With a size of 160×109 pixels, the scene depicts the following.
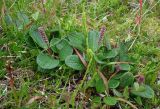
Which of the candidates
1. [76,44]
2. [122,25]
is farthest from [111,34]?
[76,44]

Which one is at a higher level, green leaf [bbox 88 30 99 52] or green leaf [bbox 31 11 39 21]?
green leaf [bbox 31 11 39 21]

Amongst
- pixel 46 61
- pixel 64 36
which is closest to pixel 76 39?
pixel 64 36

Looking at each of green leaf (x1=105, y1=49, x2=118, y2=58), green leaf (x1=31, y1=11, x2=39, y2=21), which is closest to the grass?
green leaf (x1=31, y1=11, x2=39, y2=21)

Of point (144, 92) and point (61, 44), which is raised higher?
point (61, 44)

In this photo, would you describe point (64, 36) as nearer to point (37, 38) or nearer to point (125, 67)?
point (37, 38)

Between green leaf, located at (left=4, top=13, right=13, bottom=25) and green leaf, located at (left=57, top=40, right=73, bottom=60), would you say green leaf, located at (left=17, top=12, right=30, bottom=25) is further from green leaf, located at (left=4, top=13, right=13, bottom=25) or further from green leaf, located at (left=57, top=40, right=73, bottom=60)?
green leaf, located at (left=57, top=40, right=73, bottom=60)

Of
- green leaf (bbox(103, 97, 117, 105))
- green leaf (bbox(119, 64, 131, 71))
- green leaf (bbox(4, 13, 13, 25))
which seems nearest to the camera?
green leaf (bbox(103, 97, 117, 105))

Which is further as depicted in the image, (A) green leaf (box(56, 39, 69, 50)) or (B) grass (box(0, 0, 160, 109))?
(A) green leaf (box(56, 39, 69, 50))
